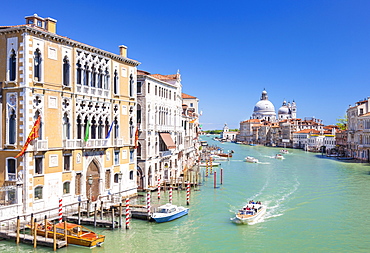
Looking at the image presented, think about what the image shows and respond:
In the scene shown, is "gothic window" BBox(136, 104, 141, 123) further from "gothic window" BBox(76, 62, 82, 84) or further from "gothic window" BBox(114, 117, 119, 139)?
"gothic window" BBox(76, 62, 82, 84)

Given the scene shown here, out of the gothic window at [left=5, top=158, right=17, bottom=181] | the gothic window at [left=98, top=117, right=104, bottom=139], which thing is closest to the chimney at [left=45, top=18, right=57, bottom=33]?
the gothic window at [left=98, top=117, right=104, bottom=139]

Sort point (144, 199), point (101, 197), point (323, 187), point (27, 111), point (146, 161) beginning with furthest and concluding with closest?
point (323, 187) → point (146, 161) → point (144, 199) → point (101, 197) → point (27, 111)

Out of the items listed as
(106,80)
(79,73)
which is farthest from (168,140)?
(79,73)

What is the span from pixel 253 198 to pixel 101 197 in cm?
931

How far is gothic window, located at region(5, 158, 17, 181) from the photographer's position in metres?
14.3

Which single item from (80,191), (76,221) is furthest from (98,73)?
(76,221)

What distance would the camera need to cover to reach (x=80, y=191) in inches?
659

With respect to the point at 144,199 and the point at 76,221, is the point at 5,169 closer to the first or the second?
the point at 76,221

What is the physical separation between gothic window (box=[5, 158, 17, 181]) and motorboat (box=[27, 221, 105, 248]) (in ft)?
7.04

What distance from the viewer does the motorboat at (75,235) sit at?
507 inches

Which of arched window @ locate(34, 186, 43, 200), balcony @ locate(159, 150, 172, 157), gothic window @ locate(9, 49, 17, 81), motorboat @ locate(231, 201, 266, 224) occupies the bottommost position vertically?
motorboat @ locate(231, 201, 266, 224)

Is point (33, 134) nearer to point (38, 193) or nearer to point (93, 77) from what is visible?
point (38, 193)

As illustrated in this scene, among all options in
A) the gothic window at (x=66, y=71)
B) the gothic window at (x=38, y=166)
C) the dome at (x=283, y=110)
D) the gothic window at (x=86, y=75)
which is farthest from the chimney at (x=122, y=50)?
the dome at (x=283, y=110)

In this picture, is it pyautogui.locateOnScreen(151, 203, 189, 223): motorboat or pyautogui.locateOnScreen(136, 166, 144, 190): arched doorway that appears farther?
Result: pyautogui.locateOnScreen(136, 166, 144, 190): arched doorway
